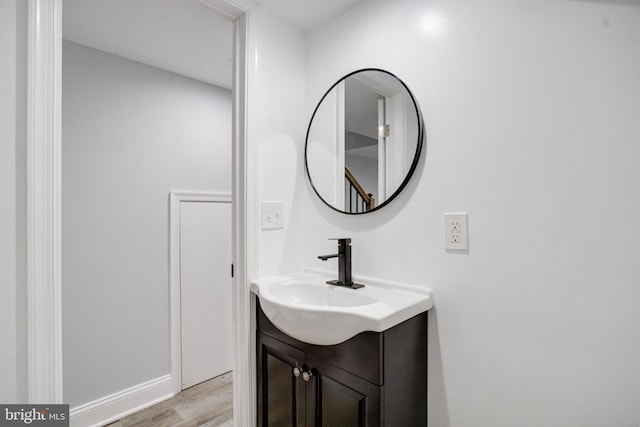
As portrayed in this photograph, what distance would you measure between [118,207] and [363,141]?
1.61 meters

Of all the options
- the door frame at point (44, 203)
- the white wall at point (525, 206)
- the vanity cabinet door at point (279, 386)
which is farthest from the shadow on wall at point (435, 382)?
the door frame at point (44, 203)

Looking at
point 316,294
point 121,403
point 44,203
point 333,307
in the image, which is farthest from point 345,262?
point 121,403

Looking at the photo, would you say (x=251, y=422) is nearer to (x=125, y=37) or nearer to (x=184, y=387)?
(x=184, y=387)

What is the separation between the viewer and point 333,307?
989 mm

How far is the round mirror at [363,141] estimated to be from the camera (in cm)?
122

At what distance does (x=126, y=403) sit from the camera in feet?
6.15

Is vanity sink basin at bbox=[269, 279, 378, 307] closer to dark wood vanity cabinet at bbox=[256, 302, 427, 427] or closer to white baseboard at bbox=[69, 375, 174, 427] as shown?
dark wood vanity cabinet at bbox=[256, 302, 427, 427]

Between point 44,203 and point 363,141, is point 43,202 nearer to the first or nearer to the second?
point 44,203

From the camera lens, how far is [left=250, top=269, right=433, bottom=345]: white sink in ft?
3.08

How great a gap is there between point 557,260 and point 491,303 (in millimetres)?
244

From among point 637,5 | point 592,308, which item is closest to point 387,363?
point 592,308

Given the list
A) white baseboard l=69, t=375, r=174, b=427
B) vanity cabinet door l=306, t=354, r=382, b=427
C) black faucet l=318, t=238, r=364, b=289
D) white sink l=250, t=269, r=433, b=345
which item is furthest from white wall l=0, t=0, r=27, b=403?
white baseboard l=69, t=375, r=174, b=427

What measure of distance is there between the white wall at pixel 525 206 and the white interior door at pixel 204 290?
150 centimetres

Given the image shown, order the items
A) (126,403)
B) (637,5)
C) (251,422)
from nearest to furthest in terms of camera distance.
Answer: (637,5)
(251,422)
(126,403)
